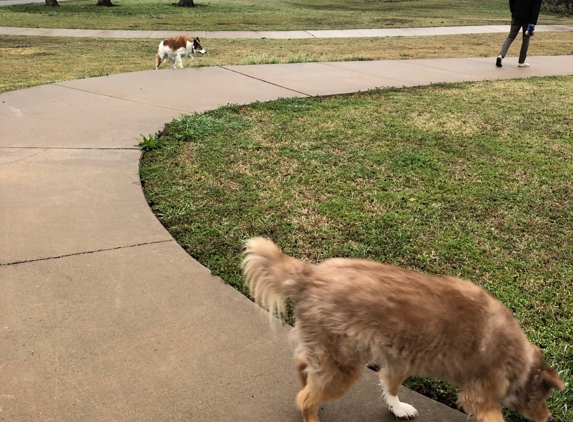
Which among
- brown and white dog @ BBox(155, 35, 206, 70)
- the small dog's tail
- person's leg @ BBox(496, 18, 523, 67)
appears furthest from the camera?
person's leg @ BBox(496, 18, 523, 67)

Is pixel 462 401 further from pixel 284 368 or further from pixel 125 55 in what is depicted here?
pixel 125 55

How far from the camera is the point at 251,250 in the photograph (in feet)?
7.92

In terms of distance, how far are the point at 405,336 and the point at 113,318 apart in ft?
5.75

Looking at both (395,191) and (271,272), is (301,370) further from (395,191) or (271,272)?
(395,191)

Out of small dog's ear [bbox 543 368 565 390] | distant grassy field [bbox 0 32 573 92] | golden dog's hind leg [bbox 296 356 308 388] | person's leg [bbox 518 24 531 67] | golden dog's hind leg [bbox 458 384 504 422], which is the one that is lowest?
golden dog's hind leg [bbox 296 356 308 388]

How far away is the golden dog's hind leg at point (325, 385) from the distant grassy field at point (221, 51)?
8.04 meters

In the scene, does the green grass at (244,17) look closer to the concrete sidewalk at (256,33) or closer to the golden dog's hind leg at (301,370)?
the concrete sidewalk at (256,33)

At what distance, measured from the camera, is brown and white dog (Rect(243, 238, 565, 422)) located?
211 cm

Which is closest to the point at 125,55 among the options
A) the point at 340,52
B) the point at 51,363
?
the point at 340,52

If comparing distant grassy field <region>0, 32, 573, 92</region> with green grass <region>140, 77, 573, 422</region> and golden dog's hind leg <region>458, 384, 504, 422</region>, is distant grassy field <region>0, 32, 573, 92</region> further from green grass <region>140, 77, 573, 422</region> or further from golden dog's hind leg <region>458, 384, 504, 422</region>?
golden dog's hind leg <region>458, 384, 504, 422</region>

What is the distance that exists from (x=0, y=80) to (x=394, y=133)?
7.01 m

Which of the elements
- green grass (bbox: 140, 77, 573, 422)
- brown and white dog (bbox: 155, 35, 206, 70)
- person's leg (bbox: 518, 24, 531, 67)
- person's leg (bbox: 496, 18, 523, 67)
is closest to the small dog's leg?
green grass (bbox: 140, 77, 573, 422)

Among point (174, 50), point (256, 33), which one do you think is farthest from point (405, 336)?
point (256, 33)

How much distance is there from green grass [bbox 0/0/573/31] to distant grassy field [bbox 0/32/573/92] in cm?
393
